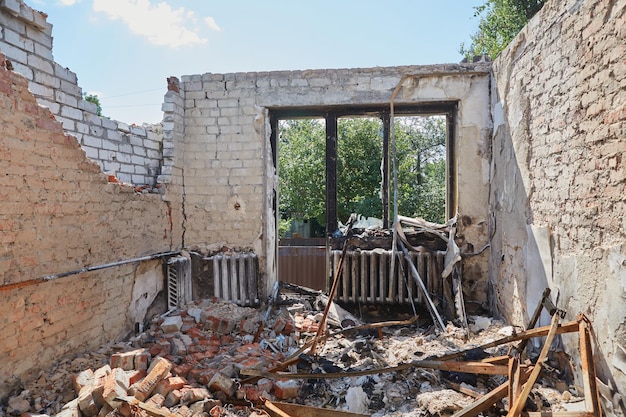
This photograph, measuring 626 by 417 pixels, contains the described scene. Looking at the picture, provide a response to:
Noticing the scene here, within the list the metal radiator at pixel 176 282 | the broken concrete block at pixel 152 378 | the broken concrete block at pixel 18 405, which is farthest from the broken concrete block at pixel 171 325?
the broken concrete block at pixel 18 405

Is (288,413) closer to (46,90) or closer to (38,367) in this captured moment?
(38,367)

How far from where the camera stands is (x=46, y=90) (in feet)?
10.4

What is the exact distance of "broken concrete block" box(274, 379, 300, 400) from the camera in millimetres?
2637

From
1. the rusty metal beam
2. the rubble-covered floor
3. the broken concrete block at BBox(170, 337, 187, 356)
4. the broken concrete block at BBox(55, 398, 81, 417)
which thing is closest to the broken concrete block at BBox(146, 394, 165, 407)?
the rubble-covered floor

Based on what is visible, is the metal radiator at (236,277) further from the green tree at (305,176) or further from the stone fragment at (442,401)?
the green tree at (305,176)

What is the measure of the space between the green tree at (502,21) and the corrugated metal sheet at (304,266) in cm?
601

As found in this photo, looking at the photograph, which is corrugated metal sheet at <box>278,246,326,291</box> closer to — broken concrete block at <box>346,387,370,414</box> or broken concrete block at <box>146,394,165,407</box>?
broken concrete block at <box>346,387,370,414</box>

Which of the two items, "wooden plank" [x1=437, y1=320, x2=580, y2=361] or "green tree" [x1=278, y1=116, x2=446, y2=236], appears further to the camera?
"green tree" [x1=278, y1=116, x2=446, y2=236]

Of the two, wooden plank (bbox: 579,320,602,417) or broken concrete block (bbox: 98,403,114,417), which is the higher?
wooden plank (bbox: 579,320,602,417)

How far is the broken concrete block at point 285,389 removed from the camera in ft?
8.65

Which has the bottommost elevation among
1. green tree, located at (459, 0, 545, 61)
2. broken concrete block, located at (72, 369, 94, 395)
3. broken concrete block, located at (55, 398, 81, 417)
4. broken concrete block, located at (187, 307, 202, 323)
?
broken concrete block, located at (55, 398, 81, 417)

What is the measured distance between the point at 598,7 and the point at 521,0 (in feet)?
29.0

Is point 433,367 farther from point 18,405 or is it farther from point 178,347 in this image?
point 18,405

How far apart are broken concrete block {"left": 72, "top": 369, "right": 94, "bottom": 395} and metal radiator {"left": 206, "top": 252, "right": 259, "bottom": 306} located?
1877 mm
